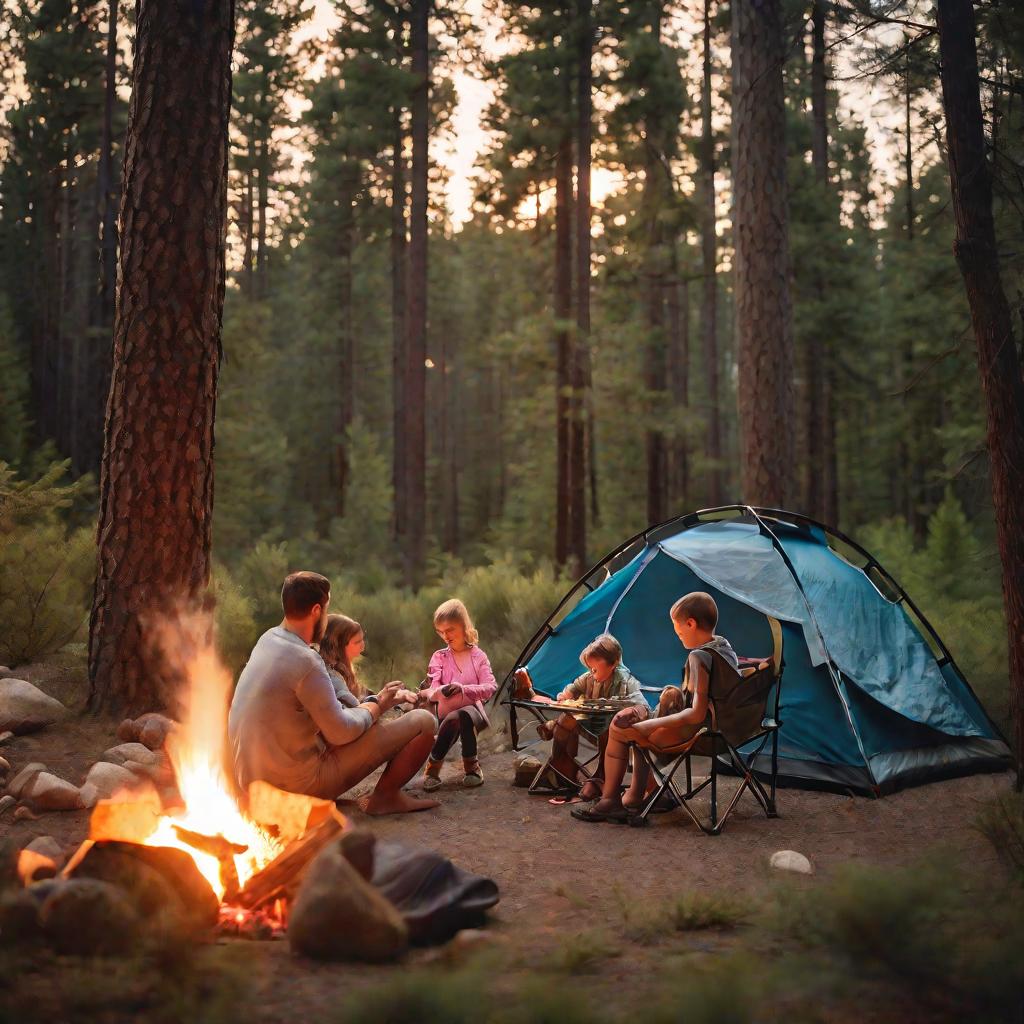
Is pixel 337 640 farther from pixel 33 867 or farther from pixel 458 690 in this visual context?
pixel 33 867

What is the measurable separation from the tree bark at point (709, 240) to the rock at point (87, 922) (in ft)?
44.2

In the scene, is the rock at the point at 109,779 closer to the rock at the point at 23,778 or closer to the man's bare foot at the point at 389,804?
the rock at the point at 23,778

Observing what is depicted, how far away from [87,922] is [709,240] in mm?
21579

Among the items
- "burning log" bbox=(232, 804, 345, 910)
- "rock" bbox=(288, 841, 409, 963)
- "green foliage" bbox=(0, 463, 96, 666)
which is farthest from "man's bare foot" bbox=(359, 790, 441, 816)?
"green foliage" bbox=(0, 463, 96, 666)

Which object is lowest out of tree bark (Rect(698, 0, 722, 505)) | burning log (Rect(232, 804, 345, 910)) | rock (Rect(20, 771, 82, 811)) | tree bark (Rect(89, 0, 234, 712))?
rock (Rect(20, 771, 82, 811))

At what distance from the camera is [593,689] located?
19.7ft

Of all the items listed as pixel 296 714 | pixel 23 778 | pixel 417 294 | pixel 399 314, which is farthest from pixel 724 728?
pixel 399 314

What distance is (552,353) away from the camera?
20125mm

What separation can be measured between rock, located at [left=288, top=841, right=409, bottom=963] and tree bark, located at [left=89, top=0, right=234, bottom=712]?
3467 millimetres

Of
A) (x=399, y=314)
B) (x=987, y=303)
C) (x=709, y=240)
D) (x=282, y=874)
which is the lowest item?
(x=282, y=874)

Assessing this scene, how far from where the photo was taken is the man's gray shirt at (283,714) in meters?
4.71

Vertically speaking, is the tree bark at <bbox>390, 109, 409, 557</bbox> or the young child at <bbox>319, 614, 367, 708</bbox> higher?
the tree bark at <bbox>390, 109, 409, 557</bbox>

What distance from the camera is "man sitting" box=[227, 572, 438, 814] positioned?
15.5ft

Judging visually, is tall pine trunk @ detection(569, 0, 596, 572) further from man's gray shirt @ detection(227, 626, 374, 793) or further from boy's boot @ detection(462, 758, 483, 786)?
man's gray shirt @ detection(227, 626, 374, 793)
